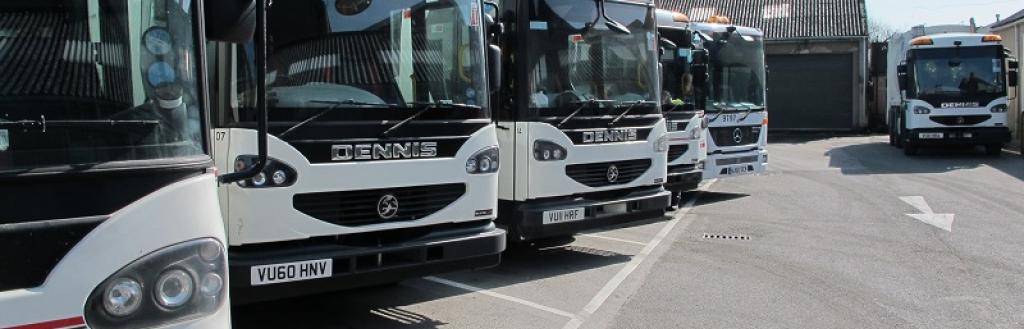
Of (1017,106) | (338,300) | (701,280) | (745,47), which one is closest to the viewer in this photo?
(338,300)

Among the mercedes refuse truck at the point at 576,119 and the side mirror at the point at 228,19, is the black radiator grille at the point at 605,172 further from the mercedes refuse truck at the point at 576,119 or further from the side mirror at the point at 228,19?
the side mirror at the point at 228,19

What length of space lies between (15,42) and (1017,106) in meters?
28.2

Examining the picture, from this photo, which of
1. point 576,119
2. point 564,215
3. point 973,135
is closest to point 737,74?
point 576,119

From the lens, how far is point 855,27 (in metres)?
34.8

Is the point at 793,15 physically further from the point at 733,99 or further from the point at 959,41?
the point at 733,99

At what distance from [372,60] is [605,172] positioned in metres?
3.30

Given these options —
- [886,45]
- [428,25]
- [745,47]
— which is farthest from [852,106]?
[428,25]

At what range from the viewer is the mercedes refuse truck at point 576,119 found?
7.96 metres

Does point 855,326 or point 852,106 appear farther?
point 852,106

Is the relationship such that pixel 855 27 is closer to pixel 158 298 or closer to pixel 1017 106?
pixel 1017 106

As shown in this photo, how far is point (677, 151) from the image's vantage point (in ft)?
41.2

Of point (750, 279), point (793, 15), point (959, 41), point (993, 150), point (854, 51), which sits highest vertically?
point (793, 15)

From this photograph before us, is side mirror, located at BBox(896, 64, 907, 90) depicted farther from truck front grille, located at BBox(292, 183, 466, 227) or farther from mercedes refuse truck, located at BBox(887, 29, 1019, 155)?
truck front grille, located at BBox(292, 183, 466, 227)

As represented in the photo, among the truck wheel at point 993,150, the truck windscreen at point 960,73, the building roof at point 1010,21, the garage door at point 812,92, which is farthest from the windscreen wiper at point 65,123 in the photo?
the garage door at point 812,92
